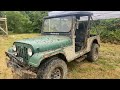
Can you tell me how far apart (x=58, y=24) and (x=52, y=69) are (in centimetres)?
179

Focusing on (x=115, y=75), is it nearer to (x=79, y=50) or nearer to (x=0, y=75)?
(x=79, y=50)

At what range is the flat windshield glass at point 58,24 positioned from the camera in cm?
517

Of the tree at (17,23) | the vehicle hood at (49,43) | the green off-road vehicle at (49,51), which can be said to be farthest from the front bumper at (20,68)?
the tree at (17,23)

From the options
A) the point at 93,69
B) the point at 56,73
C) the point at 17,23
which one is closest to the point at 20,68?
the point at 56,73

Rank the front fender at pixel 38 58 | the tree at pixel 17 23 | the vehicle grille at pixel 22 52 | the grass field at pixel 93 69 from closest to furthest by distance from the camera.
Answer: the front fender at pixel 38 58 → the vehicle grille at pixel 22 52 → the grass field at pixel 93 69 → the tree at pixel 17 23

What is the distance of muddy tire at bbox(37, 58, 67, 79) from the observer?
3939mm

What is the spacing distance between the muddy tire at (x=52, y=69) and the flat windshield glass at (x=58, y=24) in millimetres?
1274

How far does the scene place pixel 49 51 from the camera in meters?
4.21

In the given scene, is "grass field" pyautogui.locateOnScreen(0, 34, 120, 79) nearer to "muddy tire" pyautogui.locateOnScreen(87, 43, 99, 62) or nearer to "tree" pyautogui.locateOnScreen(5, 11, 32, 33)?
"muddy tire" pyautogui.locateOnScreen(87, 43, 99, 62)

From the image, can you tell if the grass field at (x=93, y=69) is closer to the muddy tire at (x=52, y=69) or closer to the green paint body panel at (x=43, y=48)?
the muddy tire at (x=52, y=69)

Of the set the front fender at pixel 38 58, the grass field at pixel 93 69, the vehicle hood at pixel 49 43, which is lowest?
the grass field at pixel 93 69

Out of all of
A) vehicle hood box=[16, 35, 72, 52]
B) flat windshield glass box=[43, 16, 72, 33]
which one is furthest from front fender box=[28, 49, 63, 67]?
flat windshield glass box=[43, 16, 72, 33]

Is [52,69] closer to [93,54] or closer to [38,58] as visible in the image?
[38,58]

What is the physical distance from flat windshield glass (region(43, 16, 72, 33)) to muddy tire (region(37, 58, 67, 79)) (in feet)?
4.18
